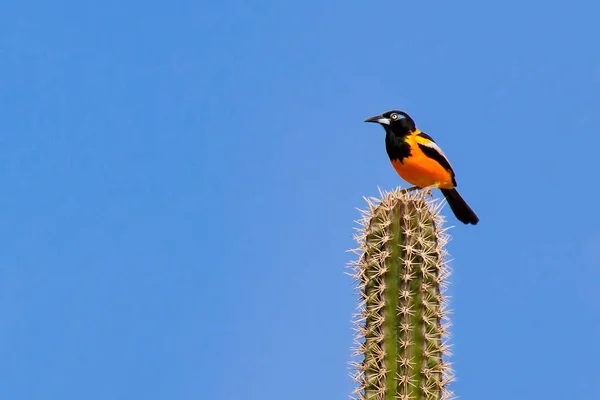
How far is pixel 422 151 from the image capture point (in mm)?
8328

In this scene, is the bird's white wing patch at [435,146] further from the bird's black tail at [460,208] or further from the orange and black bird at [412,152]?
the bird's black tail at [460,208]

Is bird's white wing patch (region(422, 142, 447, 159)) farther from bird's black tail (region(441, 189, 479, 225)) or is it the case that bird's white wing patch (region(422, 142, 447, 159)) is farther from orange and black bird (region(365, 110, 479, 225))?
bird's black tail (region(441, 189, 479, 225))

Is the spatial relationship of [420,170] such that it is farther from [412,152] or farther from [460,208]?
[460,208]

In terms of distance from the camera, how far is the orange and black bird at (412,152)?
8.32 m

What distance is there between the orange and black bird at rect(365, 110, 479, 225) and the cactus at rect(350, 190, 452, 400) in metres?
2.19

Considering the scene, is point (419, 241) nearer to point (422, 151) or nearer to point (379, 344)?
point (379, 344)

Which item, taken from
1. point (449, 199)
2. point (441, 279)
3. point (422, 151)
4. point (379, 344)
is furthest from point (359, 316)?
point (449, 199)

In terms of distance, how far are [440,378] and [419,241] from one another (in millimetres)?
977

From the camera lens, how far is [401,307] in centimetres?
591

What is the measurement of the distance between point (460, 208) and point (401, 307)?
11.0ft

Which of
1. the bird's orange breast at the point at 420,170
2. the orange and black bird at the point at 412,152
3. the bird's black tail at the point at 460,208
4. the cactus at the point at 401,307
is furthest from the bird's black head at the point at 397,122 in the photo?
the cactus at the point at 401,307

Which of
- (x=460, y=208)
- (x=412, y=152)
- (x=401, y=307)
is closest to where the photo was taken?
(x=401, y=307)

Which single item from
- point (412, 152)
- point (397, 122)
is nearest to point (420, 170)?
point (412, 152)

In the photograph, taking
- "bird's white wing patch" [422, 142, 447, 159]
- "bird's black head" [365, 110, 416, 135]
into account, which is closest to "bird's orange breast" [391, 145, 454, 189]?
"bird's white wing patch" [422, 142, 447, 159]
